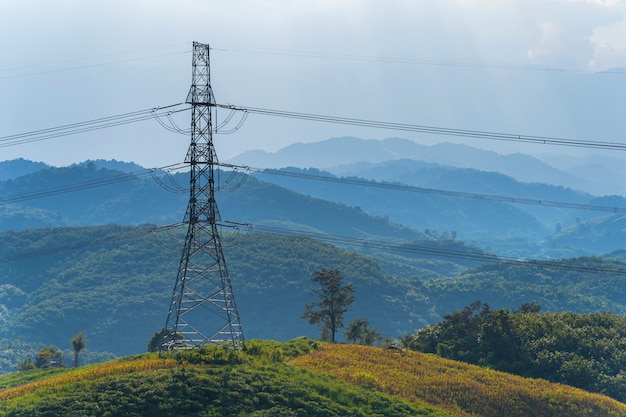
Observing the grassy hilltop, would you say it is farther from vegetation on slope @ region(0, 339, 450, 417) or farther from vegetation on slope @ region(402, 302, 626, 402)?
vegetation on slope @ region(402, 302, 626, 402)

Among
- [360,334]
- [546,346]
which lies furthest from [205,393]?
[360,334]

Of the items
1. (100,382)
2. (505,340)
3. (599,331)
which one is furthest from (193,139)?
(599,331)

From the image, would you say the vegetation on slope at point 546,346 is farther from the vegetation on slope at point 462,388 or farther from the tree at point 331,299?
the tree at point 331,299

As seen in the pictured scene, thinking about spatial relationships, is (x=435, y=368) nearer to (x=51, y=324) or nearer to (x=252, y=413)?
(x=252, y=413)

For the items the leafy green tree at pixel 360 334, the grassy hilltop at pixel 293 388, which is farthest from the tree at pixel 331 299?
the grassy hilltop at pixel 293 388

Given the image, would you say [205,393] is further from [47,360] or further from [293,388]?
[47,360]

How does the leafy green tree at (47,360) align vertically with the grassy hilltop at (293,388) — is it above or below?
below
